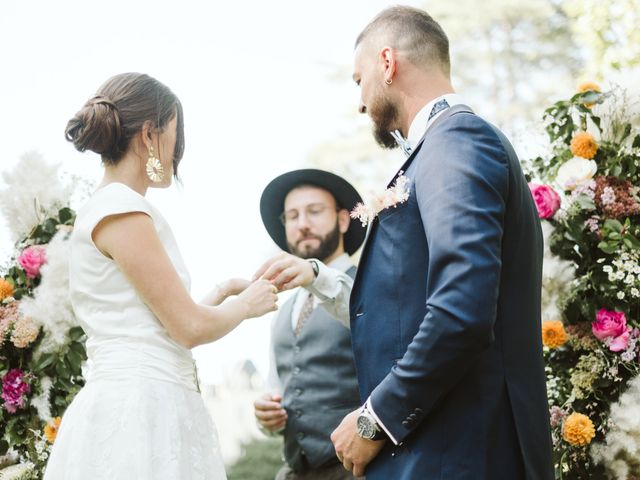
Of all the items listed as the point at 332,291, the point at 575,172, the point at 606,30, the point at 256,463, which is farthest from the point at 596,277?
the point at 606,30

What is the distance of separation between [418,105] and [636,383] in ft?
5.62

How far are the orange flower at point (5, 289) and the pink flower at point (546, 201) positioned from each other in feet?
9.29

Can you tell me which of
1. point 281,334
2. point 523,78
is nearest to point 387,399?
point 281,334

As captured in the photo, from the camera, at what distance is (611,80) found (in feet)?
11.9

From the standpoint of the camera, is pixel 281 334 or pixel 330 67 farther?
pixel 330 67

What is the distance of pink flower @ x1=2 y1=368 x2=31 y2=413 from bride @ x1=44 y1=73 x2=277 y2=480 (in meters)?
1.63

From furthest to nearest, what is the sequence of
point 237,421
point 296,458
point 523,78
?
point 523,78 → point 237,421 → point 296,458

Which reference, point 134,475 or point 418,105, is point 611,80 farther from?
point 134,475

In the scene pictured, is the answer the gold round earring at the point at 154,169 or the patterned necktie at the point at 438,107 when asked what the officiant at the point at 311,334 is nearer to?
the gold round earring at the point at 154,169

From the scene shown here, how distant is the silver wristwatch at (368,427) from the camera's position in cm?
199

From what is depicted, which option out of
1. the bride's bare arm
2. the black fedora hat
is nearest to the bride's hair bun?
the bride's bare arm

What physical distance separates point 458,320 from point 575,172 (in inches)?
79.5

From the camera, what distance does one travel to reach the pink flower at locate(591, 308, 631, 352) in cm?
323

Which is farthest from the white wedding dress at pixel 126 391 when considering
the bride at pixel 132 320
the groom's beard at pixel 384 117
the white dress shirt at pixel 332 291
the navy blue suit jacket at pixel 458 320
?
the white dress shirt at pixel 332 291
